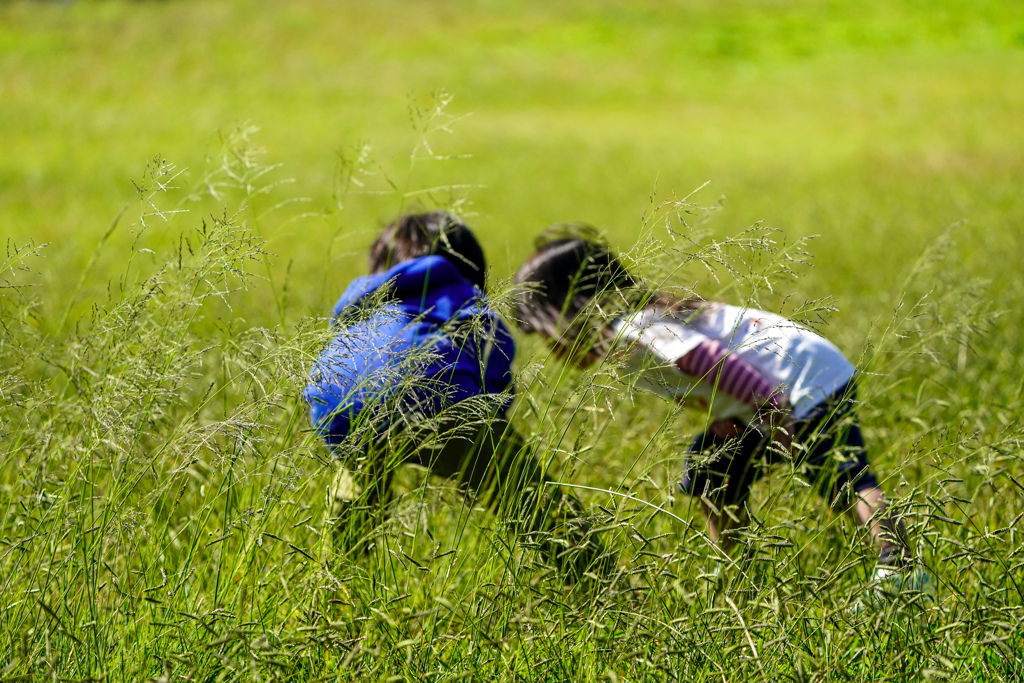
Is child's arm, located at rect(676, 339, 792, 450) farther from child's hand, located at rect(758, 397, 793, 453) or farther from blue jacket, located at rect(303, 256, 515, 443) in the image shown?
blue jacket, located at rect(303, 256, 515, 443)

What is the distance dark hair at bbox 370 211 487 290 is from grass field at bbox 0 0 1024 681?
7cm

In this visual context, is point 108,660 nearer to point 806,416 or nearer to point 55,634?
point 55,634

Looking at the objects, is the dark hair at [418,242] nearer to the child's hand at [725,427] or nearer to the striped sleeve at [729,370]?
the striped sleeve at [729,370]

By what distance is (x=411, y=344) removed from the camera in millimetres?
2035

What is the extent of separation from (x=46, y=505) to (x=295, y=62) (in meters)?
27.9

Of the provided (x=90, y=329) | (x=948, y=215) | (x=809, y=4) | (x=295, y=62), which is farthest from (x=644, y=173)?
(x=809, y=4)

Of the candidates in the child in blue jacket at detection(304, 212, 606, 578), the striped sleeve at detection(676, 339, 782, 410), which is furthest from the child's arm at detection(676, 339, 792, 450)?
the child in blue jacket at detection(304, 212, 606, 578)

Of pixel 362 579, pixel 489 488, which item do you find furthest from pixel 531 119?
pixel 362 579

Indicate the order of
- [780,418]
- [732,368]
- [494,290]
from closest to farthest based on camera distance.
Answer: [494,290]
[780,418]
[732,368]

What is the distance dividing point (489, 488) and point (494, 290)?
0.60 meters

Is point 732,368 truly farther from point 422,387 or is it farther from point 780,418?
point 422,387

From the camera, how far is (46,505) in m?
1.77

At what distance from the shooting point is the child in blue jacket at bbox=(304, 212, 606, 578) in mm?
1669

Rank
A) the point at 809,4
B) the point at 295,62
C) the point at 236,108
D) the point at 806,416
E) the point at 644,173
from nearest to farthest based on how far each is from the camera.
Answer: the point at 806,416 → the point at 644,173 → the point at 236,108 → the point at 295,62 → the point at 809,4
